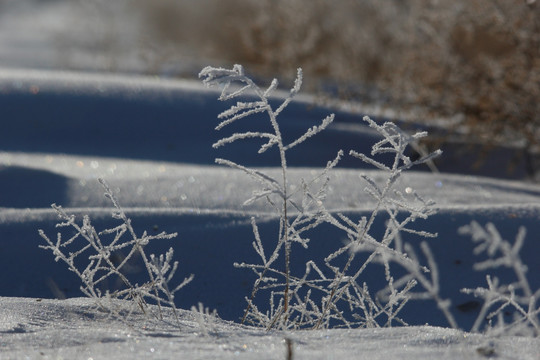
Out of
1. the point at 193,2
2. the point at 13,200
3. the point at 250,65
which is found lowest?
the point at 13,200

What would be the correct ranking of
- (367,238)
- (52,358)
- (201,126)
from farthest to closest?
(201,126), (367,238), (52,358)

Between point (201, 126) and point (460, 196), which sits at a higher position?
point (201, 126)

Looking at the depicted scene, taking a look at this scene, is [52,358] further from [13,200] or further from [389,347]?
[13,200]

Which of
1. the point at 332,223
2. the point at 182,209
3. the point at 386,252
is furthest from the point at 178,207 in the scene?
the point at 386,252

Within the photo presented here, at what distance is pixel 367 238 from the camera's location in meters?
1.94

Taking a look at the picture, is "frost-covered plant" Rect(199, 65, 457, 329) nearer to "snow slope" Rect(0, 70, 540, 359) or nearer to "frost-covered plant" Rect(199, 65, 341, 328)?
"frost-covered plant" Rect(199, 65, 341, 328)

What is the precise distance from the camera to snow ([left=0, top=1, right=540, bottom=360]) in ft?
5.46

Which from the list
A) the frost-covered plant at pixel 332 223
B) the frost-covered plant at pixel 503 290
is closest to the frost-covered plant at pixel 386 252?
the frost-covered plant at pixel 332 223

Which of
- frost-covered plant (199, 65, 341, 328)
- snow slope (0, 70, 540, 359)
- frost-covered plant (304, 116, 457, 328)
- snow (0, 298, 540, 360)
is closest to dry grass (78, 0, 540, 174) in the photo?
snow slope (0, 70, 540, 359)

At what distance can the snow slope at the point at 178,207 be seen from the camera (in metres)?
1.67

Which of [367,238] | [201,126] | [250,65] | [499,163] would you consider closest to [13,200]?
[201,126]

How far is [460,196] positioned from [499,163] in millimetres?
1835

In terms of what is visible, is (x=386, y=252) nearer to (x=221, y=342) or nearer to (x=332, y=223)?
(x=332, y=223)

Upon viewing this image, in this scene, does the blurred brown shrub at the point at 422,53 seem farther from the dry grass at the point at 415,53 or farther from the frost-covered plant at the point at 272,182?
the frost-covered plant at the point at 272,182
